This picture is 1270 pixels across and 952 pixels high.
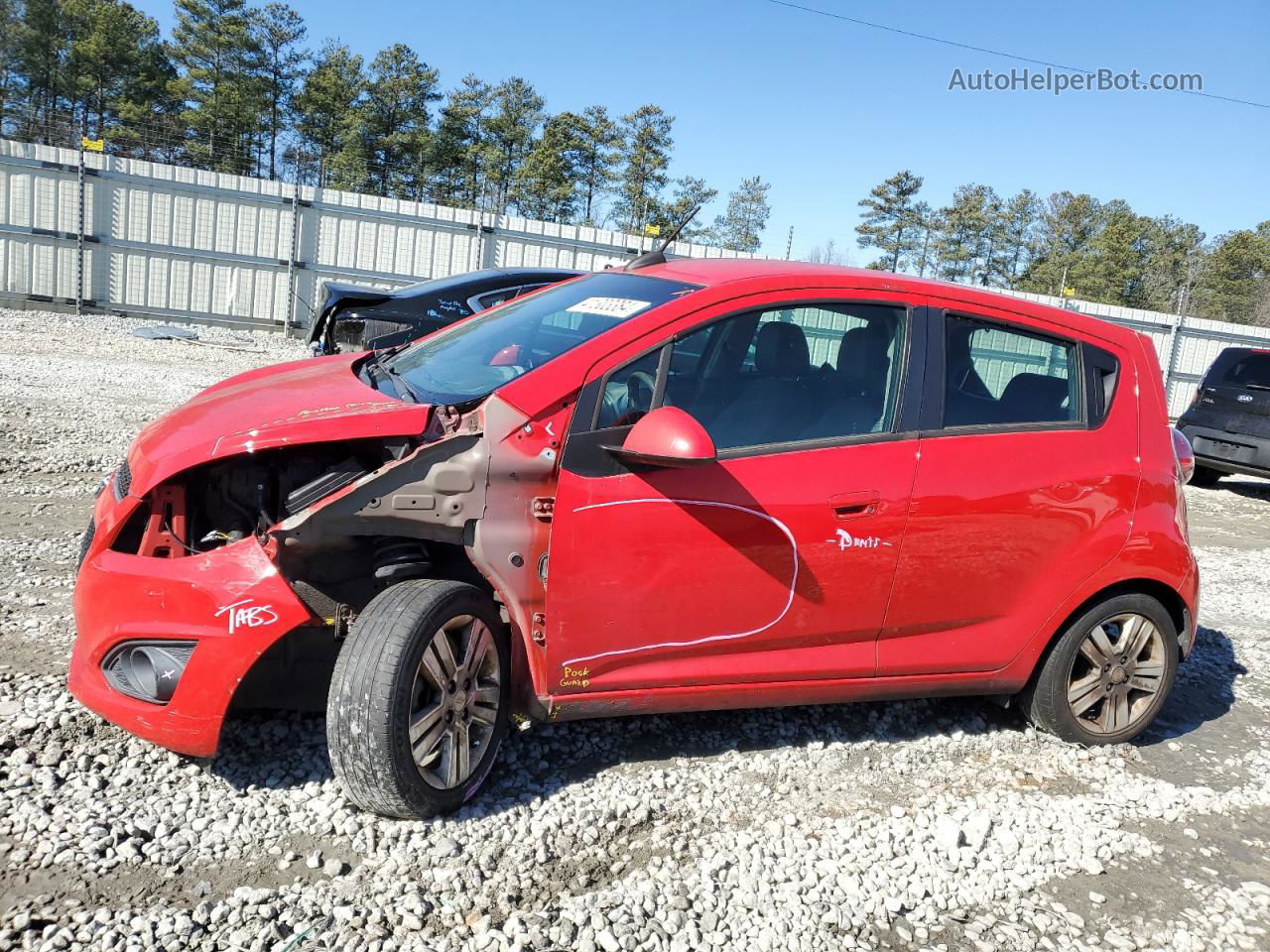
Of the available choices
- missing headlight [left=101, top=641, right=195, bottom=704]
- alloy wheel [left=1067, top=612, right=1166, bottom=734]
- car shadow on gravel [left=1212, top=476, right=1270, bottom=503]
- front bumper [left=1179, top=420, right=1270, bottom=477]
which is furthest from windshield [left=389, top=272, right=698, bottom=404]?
car shadow on gravel [left=1212, top=476, right=1270, bottom=503]

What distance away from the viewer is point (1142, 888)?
10.5 ft

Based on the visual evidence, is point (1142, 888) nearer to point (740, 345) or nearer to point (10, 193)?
point (740, 345)

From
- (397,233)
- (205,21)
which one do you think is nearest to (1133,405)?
(397,233)

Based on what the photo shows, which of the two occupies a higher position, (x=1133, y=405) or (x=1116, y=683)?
(x=1133, y=405)

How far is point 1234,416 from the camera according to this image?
470 inches

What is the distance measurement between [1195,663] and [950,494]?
9.81 feet

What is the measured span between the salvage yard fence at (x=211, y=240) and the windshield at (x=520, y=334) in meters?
12.9

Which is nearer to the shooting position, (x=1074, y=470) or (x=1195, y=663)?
(x=1074, y=470)

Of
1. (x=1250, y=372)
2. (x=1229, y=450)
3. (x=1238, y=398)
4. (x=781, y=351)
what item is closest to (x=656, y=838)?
(x=781, y=351)

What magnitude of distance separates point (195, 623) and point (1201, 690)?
494 centimetres

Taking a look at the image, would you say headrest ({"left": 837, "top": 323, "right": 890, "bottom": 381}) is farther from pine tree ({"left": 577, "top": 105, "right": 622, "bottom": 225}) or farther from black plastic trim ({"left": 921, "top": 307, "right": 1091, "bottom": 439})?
pine tree ({"left": 577, "top": 105, "right": 622, "bottom": 225})

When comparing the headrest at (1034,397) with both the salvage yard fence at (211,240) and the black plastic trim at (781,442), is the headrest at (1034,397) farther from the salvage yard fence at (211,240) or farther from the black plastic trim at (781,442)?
the salvage yard fence at (211,240)

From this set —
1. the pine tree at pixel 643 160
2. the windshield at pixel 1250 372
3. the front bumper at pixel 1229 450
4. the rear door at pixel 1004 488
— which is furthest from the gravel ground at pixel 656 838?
the pine tree at pixel 643 160

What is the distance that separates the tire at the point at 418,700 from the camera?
280 centimetres
